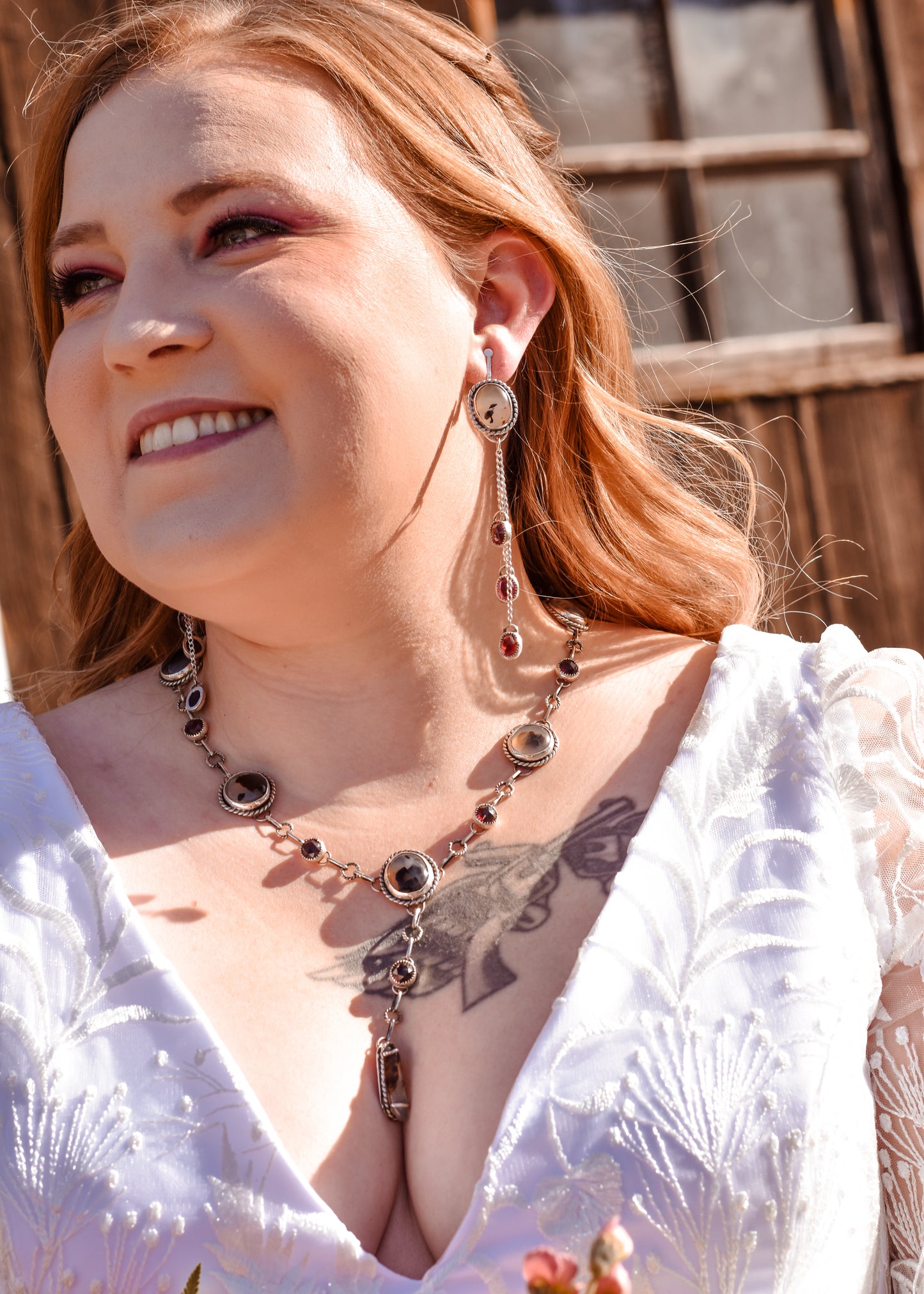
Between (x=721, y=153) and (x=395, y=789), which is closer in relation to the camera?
(x=395, y=789)

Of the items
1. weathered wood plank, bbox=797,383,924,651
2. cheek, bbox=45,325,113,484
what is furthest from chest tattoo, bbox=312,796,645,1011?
weathered wood plank, bbox=797,383,924,651

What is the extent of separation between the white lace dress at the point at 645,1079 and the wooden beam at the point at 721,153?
189 cm

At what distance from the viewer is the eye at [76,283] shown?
6.02 ft

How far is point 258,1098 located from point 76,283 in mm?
1187

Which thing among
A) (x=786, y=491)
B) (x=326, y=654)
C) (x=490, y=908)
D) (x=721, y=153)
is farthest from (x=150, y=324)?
(x=721, y=153)

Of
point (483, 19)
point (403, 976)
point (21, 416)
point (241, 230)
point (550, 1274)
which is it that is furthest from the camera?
point (483, 19)

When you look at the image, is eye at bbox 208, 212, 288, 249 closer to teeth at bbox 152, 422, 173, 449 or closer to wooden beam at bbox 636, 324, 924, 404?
teeth at bbox 152, 422, 173, 449

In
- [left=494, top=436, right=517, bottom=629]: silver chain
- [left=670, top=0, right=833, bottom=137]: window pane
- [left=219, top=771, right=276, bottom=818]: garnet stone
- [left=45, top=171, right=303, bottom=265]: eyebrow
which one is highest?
[left=670, top=0, right=833, bottom=137]: window pane

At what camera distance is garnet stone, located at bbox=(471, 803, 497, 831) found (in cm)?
173

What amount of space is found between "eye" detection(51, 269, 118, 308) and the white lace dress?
0.75 metres

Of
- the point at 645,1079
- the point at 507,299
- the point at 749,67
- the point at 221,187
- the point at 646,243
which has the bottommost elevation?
the point at 645,1079

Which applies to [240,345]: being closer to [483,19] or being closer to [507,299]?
[507,299]

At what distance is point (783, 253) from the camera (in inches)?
129

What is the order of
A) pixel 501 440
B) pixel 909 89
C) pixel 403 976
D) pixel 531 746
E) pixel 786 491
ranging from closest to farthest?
pixel 403 976 < pixel 531 746 < pixel 501 440 < pixel 786 491 < pixel 909 89
